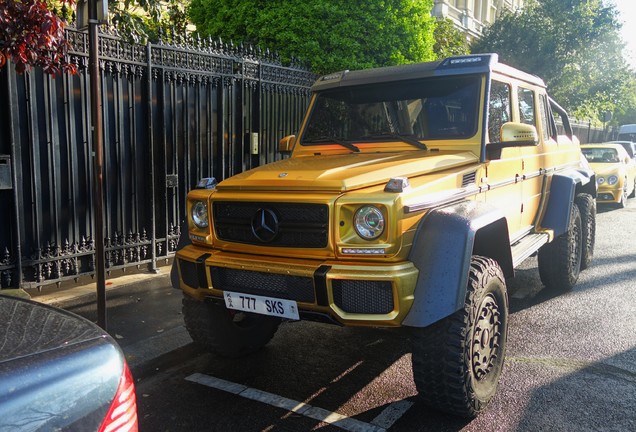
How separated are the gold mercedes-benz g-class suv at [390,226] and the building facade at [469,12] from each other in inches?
811

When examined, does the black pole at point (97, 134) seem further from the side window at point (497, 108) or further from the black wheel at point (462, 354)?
the side window at point (497, 108)

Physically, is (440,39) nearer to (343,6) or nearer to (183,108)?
(343,6)

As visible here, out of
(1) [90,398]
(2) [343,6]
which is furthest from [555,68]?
(1) [90,398]

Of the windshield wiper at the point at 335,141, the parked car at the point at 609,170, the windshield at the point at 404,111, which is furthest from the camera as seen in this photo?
the parked car at the point at 609,170

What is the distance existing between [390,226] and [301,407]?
4.71 ft

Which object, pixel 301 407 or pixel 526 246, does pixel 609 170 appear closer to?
pixel 526 246

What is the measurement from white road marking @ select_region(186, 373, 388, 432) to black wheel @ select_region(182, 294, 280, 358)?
0.25 m

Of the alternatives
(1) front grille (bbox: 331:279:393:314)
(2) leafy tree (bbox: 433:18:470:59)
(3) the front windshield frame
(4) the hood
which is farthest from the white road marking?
(3) the front windshield frame

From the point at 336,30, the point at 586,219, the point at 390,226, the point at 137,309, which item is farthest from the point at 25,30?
the point at 336,30

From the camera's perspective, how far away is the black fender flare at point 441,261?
9.82 ft

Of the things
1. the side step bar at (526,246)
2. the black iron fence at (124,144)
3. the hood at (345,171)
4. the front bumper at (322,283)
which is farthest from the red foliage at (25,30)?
the side step bar at (526,246)

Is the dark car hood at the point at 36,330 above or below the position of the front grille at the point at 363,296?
above

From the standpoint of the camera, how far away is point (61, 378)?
1461 mm

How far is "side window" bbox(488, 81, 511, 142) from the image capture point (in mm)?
4328
